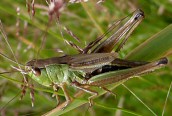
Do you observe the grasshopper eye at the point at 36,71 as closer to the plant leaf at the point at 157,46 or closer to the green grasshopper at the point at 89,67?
the green grasshopper at the point at 89,67

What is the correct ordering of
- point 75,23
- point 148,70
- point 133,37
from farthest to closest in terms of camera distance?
point 75,23
point 133,37
point 148,70

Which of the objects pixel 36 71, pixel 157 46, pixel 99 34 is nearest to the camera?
pixel 157 46

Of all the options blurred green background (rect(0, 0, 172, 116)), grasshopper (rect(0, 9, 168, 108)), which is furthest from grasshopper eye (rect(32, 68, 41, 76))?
blurred green background (rect(0, 0, 172, 116))

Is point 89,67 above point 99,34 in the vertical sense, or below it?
below

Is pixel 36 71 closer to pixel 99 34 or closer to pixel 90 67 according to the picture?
pixel 90 67

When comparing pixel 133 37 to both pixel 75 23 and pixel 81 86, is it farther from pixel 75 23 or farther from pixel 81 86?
pixel 81 86

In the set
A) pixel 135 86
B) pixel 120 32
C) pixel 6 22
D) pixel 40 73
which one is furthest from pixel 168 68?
pixel 6 22

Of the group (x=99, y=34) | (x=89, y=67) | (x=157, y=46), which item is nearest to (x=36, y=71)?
(x=89, y=67)

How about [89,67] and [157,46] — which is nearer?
[157,46]
